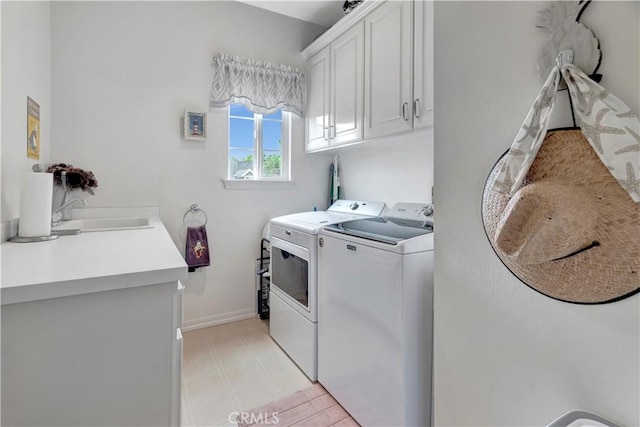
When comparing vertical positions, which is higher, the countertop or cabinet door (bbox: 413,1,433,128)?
cabinet door (bbox: 413,1,433,128)

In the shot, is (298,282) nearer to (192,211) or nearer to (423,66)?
(192,211)

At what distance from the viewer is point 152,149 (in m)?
2.41

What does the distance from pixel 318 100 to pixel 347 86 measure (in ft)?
1.46

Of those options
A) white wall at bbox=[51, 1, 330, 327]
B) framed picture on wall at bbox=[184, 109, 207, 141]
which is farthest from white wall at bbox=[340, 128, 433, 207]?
framed picture on wall at bbox=[184, 109, 207, 141]

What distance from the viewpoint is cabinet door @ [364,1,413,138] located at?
6.02 feet

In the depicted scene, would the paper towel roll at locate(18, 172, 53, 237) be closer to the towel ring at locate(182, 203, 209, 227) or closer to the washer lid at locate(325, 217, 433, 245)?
the towel ring at locate(182, 203, 209, 227)

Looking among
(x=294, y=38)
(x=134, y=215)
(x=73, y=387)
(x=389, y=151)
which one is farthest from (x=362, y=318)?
(x=294, y=38)

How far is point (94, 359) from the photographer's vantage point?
2.72 feet

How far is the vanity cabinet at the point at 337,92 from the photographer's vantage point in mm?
2234

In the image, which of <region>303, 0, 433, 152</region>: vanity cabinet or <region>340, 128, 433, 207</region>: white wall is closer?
<region>303, 0, 433, 152</region>: vanity cabinet

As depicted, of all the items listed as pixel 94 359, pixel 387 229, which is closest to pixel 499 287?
pixel 387 229

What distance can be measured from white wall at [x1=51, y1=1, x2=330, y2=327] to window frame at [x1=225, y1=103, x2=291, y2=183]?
60 mm

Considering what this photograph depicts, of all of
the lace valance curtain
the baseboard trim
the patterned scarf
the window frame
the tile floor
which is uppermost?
the lace valance curtain

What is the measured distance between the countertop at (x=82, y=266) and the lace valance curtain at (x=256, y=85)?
1.64m
